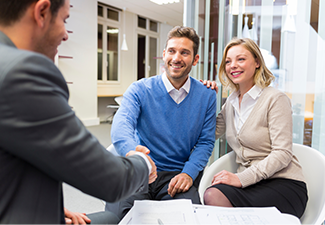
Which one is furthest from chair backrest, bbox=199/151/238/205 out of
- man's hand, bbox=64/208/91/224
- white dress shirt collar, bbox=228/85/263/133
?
man's hand, bbox=64/208/91/224

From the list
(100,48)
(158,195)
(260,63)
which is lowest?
(158,195)

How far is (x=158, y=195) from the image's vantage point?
4.87 ft

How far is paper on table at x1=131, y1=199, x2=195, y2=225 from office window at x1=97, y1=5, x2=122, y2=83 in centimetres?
709

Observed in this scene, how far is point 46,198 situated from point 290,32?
1901mm

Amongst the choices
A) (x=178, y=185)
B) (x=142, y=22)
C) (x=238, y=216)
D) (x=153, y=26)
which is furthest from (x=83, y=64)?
(x=238, y=216)

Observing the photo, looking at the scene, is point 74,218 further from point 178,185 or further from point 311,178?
point 311,178

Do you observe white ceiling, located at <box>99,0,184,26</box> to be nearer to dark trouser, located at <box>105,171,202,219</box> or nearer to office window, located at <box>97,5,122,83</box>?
office window, located at <box>97,5,122,83</box>

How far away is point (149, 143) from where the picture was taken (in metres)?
1.63

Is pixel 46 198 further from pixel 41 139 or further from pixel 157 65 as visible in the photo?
pixel 157 65

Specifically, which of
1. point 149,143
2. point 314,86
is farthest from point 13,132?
point 314,86

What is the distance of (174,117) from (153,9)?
6.91 meters

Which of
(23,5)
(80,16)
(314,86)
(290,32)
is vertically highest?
(80,16)

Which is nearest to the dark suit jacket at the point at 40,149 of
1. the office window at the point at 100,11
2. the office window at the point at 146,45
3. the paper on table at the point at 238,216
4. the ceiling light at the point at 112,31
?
the paper on table at the point at 238,216

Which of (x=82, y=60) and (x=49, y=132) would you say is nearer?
(x=49, y=132)
